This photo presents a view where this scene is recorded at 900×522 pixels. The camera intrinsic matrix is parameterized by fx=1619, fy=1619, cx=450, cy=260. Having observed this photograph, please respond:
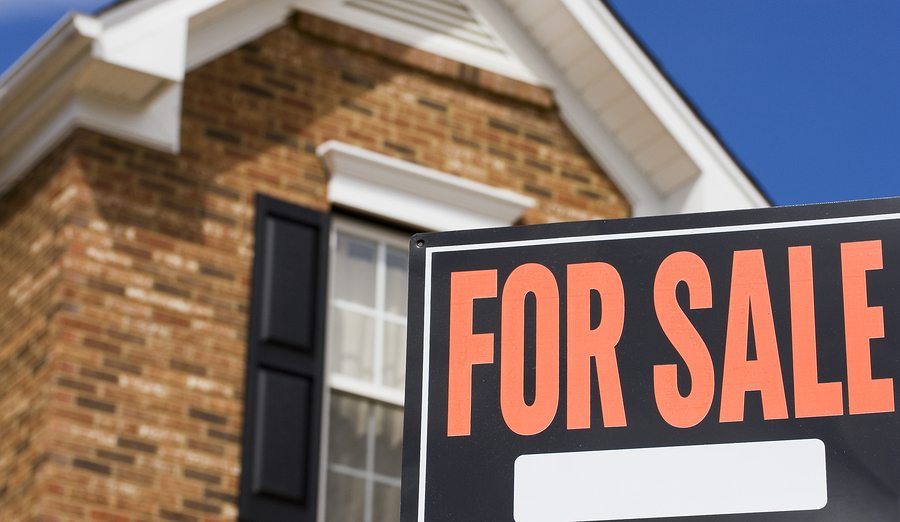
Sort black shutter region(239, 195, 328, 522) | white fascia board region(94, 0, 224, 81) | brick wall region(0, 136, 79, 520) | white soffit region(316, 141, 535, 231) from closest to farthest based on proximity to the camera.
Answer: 1. brick wall region(0, 136, 79, 520)
2. white fascia board region(94, 0, 224, 81)
3. black shutter region(239, 195, 328, 522)
4. white soffit region(316, 141, 535, 231)

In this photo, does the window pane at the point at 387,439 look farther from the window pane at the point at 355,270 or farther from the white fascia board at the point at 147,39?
the white fascia board at the point at 147,39

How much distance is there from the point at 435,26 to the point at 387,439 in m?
2.80

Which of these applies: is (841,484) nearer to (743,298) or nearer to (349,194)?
(743,298)

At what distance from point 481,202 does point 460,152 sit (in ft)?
1.18

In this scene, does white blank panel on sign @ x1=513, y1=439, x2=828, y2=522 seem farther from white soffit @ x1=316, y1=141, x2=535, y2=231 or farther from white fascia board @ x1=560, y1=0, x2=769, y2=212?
white fascia board @ x1=560, y1=0, x2=769, y2=212

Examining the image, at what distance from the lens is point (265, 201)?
30.6 feet

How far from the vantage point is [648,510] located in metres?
2.61

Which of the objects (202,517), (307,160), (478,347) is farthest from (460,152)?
(478,347)

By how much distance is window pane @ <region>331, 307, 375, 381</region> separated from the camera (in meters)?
9.45

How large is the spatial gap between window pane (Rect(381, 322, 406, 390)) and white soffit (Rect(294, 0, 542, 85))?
75.2 inches

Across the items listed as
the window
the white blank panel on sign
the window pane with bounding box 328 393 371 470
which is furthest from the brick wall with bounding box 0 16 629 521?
the white blank panel on sign

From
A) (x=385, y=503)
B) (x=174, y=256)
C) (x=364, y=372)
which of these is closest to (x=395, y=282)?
(x=364, y=372)

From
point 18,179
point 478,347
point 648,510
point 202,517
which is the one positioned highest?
point 18,179

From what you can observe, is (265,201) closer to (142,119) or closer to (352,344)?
(142,119)
